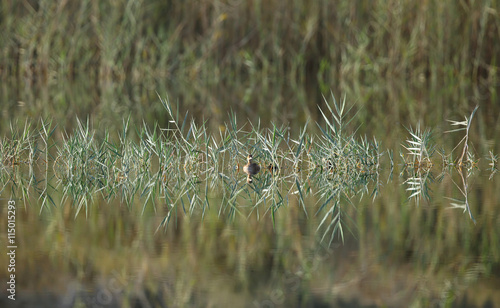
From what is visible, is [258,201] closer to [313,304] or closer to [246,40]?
[313,304]

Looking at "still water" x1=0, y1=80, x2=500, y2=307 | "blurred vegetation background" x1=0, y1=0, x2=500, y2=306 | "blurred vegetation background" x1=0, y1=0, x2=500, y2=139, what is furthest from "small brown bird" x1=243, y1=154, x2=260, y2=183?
"blurred vegetation background" x1=0, y1=0, x2=500, y2=139

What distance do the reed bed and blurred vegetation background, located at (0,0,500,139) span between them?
531 cm

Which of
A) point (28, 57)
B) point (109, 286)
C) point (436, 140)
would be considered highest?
point (109, 286)

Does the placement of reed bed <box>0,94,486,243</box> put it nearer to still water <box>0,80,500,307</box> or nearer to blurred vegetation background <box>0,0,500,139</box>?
still water <box>0,80,500,307</box>

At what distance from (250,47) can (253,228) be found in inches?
350

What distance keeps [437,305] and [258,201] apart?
164 cm

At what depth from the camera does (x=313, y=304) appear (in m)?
2.61

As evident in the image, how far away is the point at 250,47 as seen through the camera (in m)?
12.3

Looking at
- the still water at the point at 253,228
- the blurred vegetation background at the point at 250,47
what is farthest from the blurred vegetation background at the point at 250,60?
the still water at the point at 253,228

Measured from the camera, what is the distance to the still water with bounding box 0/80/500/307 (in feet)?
9.07

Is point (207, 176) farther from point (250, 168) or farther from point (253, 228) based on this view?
point (253, 228)

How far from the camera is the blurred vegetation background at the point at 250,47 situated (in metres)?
11.2

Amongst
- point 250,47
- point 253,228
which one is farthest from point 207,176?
point 250,47

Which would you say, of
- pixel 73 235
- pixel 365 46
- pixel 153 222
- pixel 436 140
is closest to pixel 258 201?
pixel 153 222
